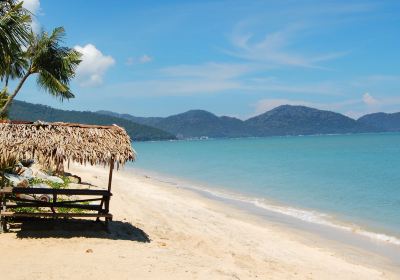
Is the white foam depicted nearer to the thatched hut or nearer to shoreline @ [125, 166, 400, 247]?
shoreline @ [125, 166, 400, 247]

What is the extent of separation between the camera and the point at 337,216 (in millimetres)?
18500

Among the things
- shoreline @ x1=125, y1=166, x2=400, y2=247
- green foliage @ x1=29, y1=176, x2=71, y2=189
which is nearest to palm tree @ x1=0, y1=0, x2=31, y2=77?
green foliage @ x1=29, y1=176, x2=71, y2=189

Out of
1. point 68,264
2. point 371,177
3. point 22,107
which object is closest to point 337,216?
point 68,264

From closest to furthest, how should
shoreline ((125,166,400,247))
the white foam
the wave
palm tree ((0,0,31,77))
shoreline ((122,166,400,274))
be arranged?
palm tree ((0,0,31,77)), shoreline ((122,166,400,274)), the white foam, the wave, shoreline ((125,166,400,247))

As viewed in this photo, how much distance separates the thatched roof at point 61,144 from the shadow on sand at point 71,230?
1612mm

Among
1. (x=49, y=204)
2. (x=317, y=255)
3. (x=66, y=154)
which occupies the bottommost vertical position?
(x=317, y=255)

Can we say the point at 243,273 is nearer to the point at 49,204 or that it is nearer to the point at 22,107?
the point at 49,204

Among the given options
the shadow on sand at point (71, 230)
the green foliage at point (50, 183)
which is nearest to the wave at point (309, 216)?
the shadow on sand at point (71, 230)

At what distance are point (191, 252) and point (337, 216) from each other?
10.3m

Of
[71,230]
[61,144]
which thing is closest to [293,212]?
[71,230]

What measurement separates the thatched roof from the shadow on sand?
1612mm

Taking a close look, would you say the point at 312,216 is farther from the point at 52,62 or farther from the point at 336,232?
the point at 52,62

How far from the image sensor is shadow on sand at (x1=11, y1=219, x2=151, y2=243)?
997 cm

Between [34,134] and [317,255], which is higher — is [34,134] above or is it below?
above
